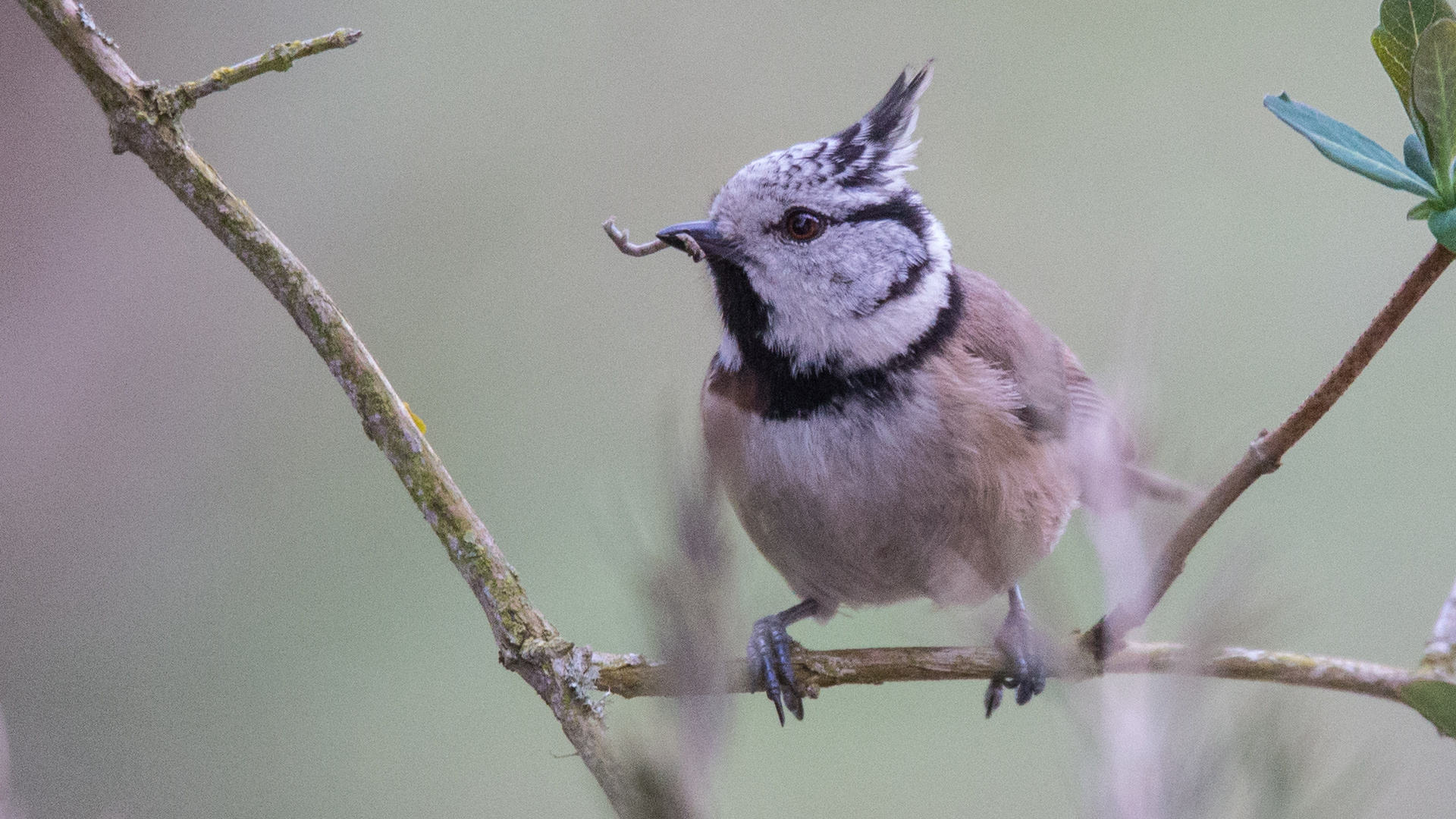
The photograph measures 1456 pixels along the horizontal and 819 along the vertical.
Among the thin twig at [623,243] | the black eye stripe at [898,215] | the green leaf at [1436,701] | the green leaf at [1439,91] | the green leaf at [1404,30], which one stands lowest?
the green leaf at [1436,701]

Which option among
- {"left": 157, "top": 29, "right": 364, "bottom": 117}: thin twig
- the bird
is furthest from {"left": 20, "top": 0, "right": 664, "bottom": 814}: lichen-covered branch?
the bird

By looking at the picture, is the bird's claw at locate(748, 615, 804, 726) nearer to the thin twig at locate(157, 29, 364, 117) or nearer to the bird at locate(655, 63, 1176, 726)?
the bird at locate(655, 63, 1176, 726)

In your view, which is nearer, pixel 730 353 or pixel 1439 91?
pixel 1439 91

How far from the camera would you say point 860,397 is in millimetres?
808

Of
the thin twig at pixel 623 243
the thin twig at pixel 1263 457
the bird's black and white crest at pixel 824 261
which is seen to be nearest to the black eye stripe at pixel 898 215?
the bird's black and white crest at pixel 824 261

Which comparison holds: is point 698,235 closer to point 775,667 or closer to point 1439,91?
point 775,667

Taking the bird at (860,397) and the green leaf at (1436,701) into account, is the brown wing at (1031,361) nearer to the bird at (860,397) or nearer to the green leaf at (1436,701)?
the bird at (860,397)

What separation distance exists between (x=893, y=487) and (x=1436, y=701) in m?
0.41

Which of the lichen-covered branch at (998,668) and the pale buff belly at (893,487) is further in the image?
the pale buff belly at (893,487)

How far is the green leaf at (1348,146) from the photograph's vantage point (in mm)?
369

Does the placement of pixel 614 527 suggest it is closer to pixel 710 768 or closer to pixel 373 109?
pixel 710 768

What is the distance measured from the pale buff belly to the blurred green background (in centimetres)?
9

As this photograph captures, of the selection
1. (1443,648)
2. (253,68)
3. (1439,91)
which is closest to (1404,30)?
(1439,91)

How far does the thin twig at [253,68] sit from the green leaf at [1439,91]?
0.36 meters
